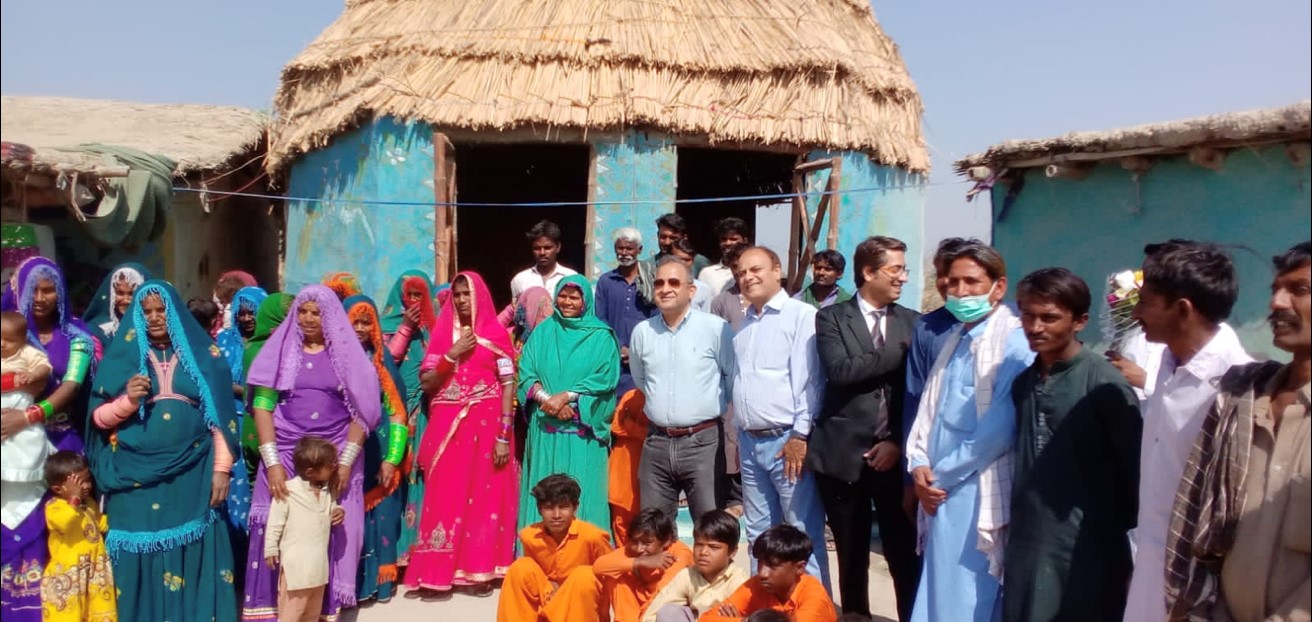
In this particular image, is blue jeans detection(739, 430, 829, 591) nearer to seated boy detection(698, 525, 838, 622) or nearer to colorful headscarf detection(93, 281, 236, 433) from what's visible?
seated boy detection(698, 525, 838, 622)

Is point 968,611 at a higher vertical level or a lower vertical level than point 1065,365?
lower

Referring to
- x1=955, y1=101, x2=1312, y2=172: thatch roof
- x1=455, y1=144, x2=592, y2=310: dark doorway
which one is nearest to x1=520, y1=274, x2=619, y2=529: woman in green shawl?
x1=955, y1=101, x2=1312, y2=172: thatch roof

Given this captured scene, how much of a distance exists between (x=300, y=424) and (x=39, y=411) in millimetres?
997

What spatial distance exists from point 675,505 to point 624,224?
3.09 meters

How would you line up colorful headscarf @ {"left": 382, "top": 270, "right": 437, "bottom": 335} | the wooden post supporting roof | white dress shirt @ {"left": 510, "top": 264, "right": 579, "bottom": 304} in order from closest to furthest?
colorful headscarf @ {"left": 382, "top": 270, "right": 437, "bottom": 335}
white dress shirt @ {"left": 510, "top": 264, "right": 579, "bottom": 304}
the wooden post supporting roof

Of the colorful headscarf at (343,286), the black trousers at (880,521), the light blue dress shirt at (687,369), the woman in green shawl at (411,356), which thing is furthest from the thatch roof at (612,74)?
the black trousers at (880,521)

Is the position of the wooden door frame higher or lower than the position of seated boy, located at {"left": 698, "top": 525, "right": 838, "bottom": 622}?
higher

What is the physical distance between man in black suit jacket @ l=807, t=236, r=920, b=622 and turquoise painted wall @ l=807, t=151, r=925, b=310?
3544 mm

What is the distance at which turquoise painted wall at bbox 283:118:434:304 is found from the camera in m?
7.16

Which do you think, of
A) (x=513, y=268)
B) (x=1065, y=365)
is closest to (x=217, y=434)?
(x=1065, y=365)

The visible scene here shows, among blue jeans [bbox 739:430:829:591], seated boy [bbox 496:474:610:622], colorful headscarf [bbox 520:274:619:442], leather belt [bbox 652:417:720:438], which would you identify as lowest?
seated boy [bbox 496:474:610:622]

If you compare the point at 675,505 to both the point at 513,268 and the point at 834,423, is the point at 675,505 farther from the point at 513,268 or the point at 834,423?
the point at 513,268

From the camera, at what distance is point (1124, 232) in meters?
4.72

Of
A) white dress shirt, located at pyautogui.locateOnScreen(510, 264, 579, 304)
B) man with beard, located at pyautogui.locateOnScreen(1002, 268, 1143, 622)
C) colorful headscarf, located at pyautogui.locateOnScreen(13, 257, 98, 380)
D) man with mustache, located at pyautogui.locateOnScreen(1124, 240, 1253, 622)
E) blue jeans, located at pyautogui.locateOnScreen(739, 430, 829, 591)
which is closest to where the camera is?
man with mustache, located at pyautogui.locateOnScreen(1124, 240, 1253, 622)
